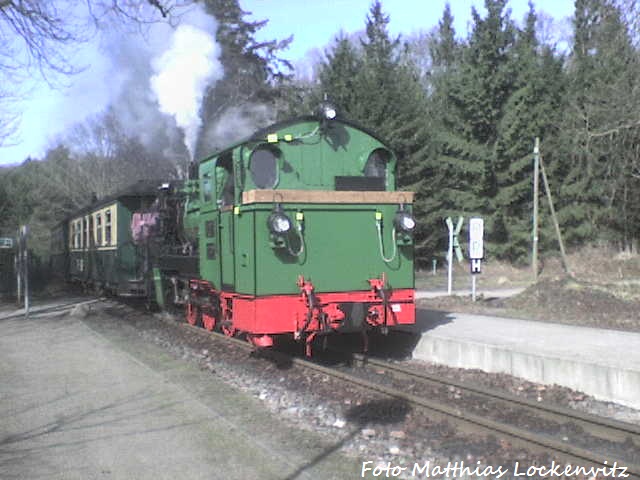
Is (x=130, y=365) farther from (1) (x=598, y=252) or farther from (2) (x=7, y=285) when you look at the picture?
(1) (x=598, y=252)

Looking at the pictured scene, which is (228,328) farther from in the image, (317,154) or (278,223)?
(317,154)

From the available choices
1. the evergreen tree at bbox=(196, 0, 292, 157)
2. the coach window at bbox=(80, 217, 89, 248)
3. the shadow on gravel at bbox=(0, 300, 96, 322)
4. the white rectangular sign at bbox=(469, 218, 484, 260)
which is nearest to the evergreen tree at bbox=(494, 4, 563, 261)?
the evergreen tree at bbox=(196, 0, 292, 157)

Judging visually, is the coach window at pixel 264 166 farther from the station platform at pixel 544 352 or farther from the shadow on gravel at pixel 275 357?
the station platform at pixel 544 352

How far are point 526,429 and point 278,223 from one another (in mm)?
3461

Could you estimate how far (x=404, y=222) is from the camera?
8.19 metres

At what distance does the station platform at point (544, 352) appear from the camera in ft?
21.6

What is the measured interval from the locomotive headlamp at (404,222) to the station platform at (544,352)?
169 centimetres

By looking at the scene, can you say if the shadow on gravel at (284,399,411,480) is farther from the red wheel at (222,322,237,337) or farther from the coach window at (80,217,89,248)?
the coach window at (80,217,89,248)

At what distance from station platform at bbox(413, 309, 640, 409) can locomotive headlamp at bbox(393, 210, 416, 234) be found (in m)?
1.69

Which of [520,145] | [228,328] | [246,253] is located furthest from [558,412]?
[520,145]

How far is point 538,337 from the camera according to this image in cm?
903

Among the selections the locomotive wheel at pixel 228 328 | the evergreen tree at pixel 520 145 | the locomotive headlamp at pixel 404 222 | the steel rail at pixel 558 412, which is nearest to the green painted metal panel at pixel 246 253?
the locomotive wheel at pixel 228 328

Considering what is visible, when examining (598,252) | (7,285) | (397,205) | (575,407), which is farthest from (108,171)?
(575,407)

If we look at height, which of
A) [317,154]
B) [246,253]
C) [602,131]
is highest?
[602,131]
